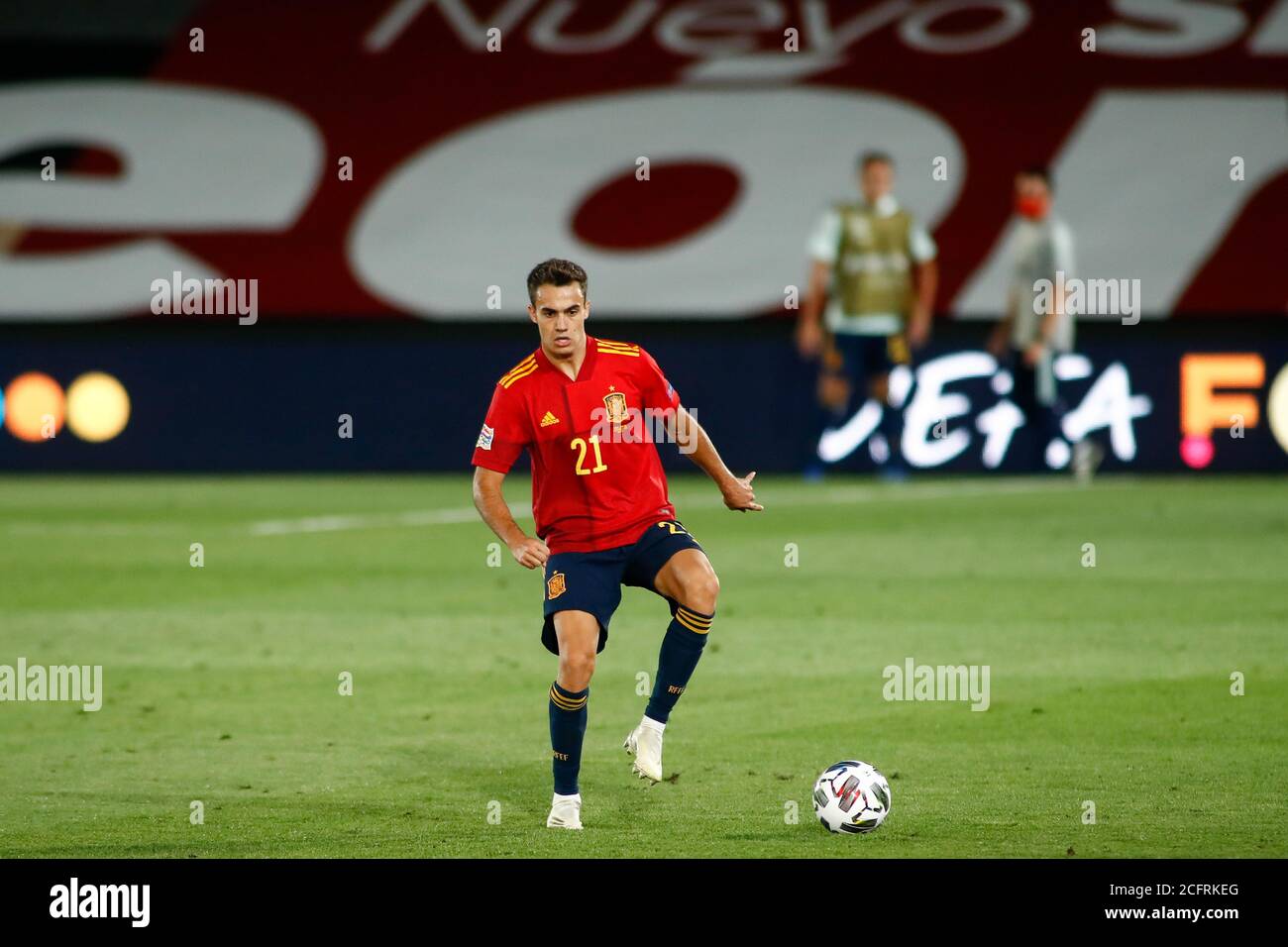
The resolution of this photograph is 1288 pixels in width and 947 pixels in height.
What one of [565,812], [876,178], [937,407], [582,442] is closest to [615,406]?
[582,442]

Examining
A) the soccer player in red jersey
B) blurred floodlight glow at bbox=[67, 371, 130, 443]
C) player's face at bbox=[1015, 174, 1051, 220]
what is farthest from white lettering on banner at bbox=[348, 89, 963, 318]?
the soccer player in red jersey

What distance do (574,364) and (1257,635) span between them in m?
4.72

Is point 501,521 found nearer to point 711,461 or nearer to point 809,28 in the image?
point 711,461

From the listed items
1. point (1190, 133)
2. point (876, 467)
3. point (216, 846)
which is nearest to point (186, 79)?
point (876, 467)

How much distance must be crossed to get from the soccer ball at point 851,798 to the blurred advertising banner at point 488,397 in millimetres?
13883

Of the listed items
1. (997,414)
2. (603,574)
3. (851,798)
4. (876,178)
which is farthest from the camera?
(997,414)

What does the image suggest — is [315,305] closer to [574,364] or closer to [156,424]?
[156,424]

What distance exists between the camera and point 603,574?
7062 mm

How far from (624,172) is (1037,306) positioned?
19.5 ft

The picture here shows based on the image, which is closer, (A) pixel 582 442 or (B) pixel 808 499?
(A) pixel 582 442

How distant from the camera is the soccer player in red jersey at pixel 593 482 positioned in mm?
6938

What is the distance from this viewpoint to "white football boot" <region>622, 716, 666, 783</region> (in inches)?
280

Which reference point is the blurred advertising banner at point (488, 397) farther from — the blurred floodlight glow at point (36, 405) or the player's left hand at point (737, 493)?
the player's left hand at point (737, 493)
